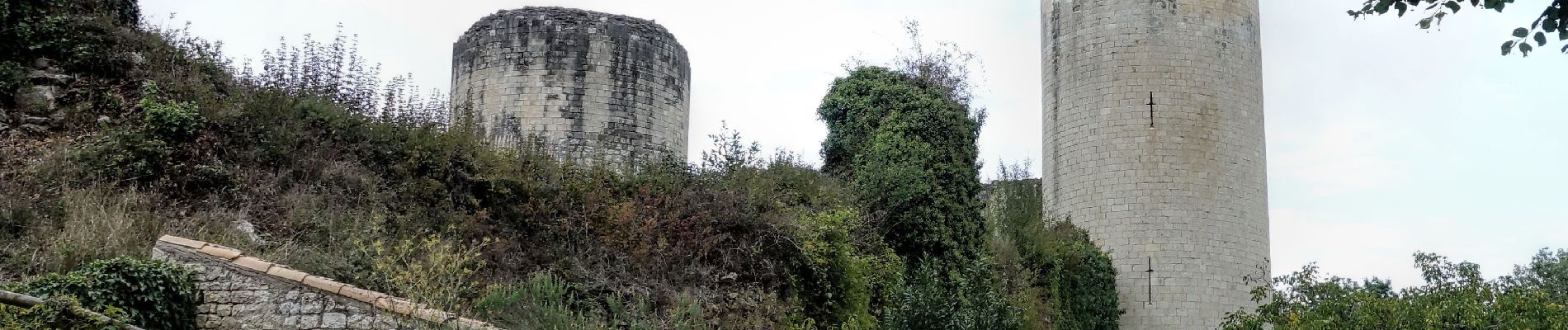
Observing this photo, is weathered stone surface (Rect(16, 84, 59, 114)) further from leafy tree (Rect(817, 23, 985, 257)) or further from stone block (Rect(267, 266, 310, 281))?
leafy tree (Rect(817, 23, 985, 257))

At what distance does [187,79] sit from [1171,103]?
44.6 ft

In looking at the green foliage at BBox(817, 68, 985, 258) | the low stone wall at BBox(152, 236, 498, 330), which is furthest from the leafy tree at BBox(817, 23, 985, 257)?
the low stone wall at BBox(152, 236, 498, 330)

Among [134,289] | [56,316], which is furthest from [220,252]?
[56,316]

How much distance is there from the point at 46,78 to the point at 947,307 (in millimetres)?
8109

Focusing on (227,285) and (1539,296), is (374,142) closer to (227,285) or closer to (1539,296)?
(227,285)

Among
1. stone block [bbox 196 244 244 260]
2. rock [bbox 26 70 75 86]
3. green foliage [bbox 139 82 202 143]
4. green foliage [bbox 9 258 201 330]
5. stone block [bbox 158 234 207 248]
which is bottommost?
green foliage [bbox 9 258 201 330]

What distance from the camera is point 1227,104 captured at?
21.0 metres

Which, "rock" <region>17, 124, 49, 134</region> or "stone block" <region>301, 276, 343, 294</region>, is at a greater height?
"rock" <region>17, 124, 49, 134</region>

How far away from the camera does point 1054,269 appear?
18.5 m

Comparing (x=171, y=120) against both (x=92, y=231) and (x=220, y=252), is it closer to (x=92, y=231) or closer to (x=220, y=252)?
(x=92, y=231)

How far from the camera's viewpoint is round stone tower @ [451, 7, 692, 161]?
18.4m

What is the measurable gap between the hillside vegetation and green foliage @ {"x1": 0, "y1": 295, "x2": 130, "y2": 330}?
967 millimetres

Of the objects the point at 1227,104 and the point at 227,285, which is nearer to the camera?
the point at 227,285

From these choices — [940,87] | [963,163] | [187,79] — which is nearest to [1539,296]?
[963,163]
